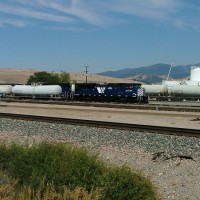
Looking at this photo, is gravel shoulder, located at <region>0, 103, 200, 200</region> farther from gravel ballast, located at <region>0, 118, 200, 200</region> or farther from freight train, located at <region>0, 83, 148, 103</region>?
freight train, located at <region>0, 83, 148, 103</region>

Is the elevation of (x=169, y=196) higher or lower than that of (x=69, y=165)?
lower

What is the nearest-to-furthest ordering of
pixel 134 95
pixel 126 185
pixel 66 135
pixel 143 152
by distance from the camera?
pixel 126 185 < pixel 143 152 < pixel 66 135 < pixel 134 95

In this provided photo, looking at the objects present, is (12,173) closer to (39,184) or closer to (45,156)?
(45,156)

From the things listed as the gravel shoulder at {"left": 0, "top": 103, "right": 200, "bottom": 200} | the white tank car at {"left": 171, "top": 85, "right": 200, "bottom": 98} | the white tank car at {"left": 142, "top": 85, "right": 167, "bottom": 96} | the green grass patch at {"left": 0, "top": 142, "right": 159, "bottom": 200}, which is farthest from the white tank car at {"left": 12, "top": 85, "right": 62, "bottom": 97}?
the green grass patch at {"left": 0, "top": 142, "right": 159, "bottom": 200}

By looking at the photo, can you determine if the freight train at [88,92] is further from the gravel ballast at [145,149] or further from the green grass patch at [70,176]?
the green grass patch at [70,176]

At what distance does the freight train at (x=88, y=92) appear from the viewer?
2311 inches

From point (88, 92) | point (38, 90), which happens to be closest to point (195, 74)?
point (88, 92)

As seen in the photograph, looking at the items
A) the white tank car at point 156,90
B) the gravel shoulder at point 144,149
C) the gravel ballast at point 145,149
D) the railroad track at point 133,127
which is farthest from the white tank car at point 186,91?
the gravel ballast at point 145,149

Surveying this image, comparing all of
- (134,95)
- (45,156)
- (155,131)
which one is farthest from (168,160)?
(134,95)

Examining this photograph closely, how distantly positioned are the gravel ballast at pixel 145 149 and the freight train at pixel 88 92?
1332 inches

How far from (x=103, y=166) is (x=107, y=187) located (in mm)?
1435

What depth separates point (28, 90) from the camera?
7312 cm

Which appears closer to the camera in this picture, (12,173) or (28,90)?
(12,173)

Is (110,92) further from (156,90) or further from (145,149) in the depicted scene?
(145,149)
